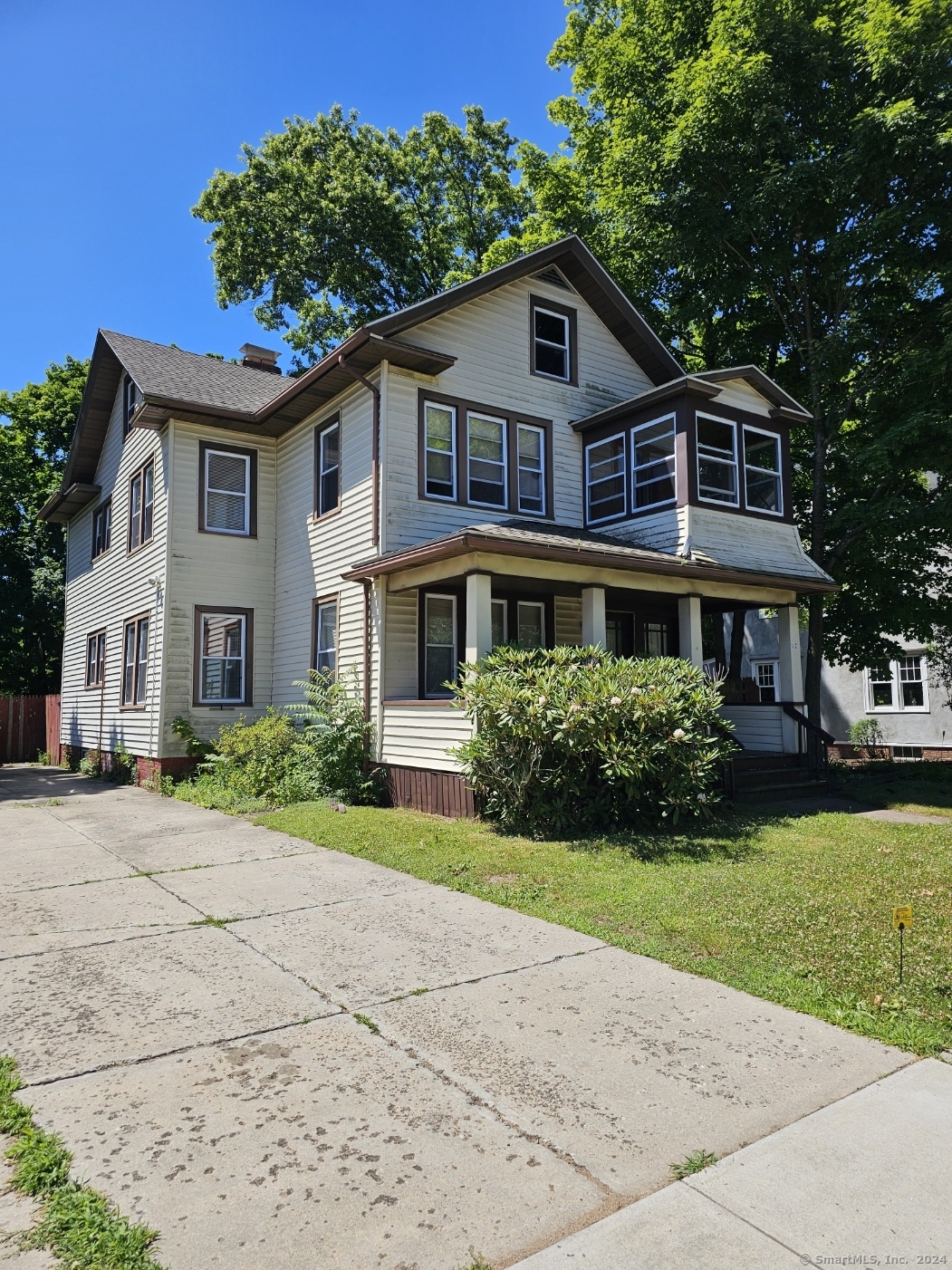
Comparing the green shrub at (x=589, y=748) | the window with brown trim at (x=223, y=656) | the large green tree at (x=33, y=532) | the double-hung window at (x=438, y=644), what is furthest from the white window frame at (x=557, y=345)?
the large green tree at (x=33, y=532)

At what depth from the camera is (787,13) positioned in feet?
51.1

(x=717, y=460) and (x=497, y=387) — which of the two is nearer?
(x=717, y=460)

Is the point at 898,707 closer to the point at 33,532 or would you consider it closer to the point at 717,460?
the point at 717,460

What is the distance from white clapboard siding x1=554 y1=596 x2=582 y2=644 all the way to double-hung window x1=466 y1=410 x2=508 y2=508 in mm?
2194

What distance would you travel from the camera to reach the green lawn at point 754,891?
186 inches

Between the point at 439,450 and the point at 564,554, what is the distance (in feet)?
12.7

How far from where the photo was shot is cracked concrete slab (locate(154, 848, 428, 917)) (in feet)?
22.0

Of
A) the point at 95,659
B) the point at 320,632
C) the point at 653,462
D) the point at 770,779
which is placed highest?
the point at 653,462

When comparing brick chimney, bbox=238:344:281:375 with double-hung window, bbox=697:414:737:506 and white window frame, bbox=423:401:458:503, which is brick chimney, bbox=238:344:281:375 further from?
double-hung window, bbox=697:414:737:506

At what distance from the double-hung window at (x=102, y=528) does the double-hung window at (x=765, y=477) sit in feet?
49.0

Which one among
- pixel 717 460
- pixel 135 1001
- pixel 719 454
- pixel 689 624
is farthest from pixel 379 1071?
pixel 719 454

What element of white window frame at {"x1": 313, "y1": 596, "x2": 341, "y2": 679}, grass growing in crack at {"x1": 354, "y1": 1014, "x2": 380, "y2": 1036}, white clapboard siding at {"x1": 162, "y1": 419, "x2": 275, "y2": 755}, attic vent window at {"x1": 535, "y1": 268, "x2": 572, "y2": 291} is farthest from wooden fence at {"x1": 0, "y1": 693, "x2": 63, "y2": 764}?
grass growing in crack at {"x1": 354, "y1": 1014, "x2": 380, "y2": 1036}

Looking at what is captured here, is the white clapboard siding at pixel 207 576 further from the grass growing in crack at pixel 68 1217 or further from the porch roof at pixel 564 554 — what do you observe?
the grass growing in crack at pixel 68 1217

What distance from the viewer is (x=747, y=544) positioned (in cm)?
1453
